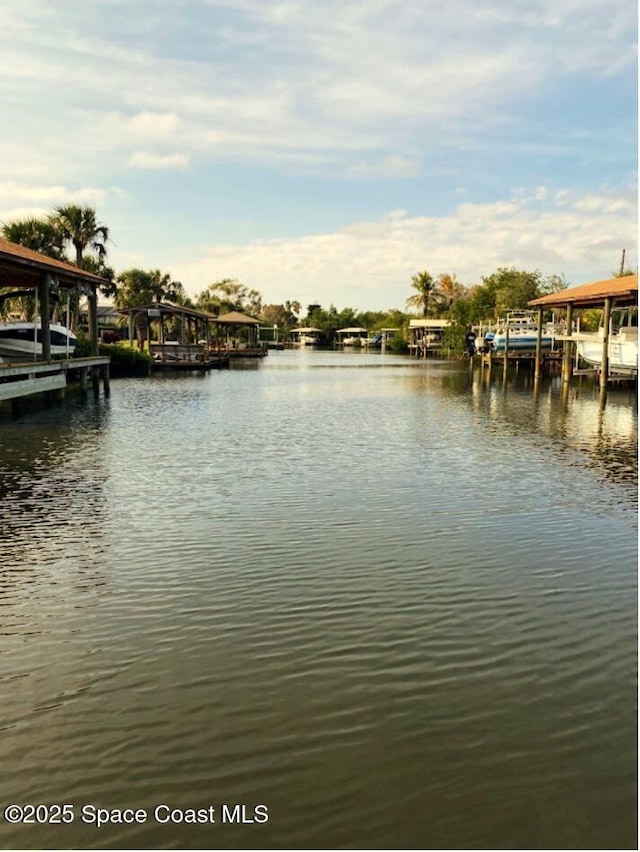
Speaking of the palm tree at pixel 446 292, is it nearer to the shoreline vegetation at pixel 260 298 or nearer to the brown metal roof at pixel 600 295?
the shoreline vegetation at pixel 260 298

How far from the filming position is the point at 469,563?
871 centimetres

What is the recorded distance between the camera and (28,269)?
22.4 m

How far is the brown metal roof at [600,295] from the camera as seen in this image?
30875mm

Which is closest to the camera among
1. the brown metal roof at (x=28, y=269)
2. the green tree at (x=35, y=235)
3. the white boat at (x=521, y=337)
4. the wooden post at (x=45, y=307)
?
the brown metal roof at (x=28, y=269)

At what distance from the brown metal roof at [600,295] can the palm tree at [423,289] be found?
64.4 metres

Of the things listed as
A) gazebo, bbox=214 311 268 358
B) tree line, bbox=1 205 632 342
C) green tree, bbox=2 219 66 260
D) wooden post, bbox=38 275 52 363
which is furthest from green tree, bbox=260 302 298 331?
wooden post, bbox=38 275 52 363

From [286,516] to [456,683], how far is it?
5280 mm

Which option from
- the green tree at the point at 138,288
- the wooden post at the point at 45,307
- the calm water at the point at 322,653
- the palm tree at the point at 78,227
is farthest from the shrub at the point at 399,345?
the calm water at the point at 322,653

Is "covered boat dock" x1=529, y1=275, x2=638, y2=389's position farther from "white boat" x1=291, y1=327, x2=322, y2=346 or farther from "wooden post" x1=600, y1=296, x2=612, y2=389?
"white boat" x1=291, y1=327, x2=322, y2=346

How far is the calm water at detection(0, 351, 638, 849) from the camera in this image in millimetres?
4262

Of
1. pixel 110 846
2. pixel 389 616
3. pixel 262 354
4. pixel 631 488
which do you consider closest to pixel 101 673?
pixel 110 846

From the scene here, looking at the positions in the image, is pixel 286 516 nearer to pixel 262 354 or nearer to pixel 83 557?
pixel 83 557

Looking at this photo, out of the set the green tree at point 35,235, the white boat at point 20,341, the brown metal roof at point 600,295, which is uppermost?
the green tree at point 35,235

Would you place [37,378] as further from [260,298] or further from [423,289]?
[260,298]
